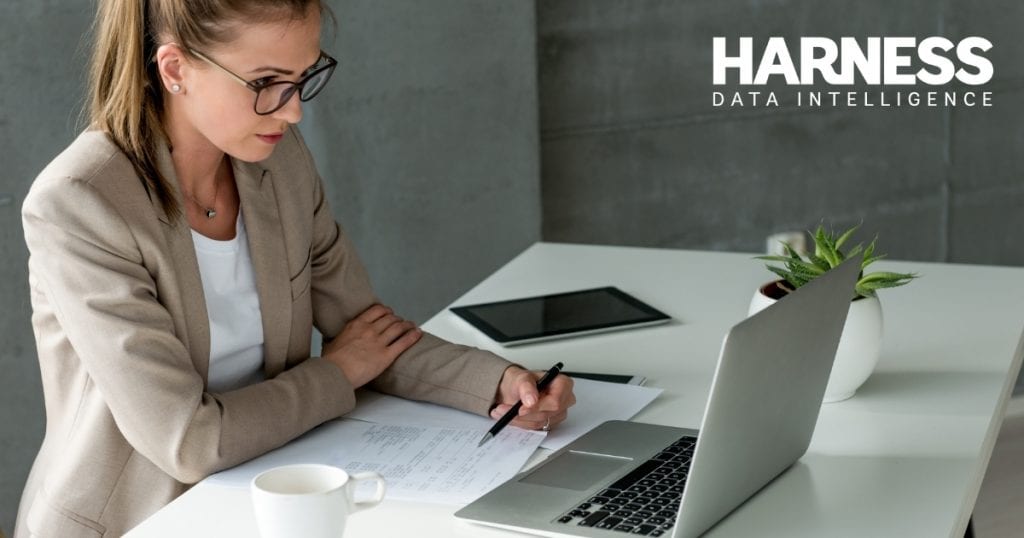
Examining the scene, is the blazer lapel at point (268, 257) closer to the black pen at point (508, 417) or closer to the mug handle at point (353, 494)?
the black pen at point (508, 417)

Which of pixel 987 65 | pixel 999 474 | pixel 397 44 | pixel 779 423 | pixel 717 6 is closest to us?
pixel 779 423

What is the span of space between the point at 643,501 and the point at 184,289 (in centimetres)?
68

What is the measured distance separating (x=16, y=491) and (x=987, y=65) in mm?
3424

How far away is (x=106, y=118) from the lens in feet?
5.72

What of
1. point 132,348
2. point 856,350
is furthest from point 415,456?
point 856,350

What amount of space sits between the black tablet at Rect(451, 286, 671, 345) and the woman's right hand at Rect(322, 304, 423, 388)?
0.18m

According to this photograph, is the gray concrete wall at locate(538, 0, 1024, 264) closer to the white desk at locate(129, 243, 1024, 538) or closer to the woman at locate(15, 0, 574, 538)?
the white desk at locate(129, 243, 1024, 538)

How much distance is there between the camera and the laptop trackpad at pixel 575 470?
58.4 inches

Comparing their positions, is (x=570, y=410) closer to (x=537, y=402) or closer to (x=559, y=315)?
(x=537, y=402)

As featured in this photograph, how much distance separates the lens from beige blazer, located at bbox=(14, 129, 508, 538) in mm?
1598

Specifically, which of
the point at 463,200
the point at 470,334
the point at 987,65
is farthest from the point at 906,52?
the point at 470,334

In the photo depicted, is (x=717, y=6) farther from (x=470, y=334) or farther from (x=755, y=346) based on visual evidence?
(x=755, y=346)

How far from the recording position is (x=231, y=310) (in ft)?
6.00

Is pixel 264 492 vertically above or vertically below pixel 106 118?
below
